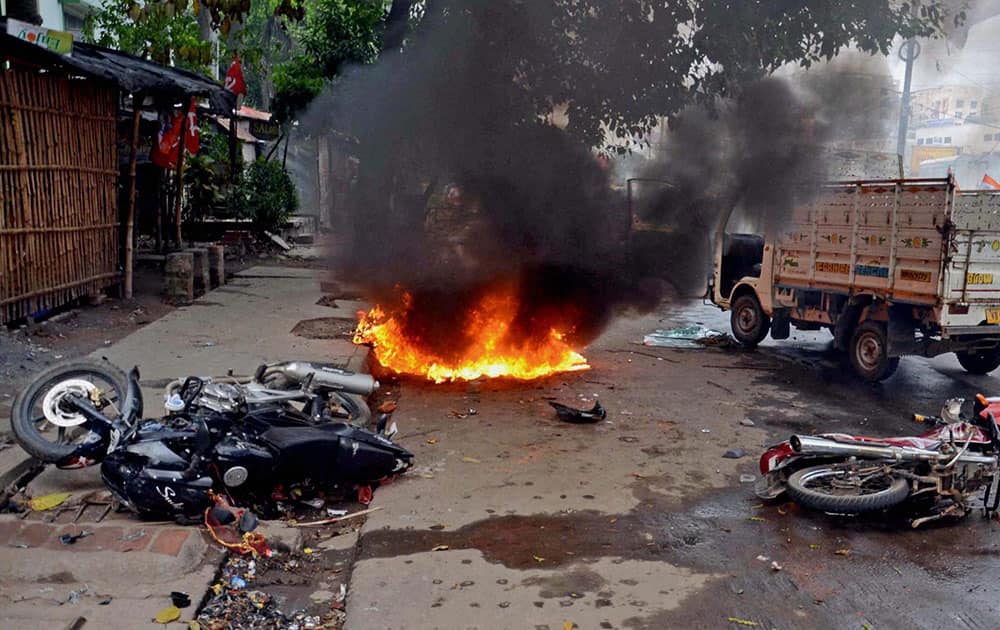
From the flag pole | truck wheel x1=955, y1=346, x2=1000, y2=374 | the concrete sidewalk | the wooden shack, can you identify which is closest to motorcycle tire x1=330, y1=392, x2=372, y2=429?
the concrete sidewalk

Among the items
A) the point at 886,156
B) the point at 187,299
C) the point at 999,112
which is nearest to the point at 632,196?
the point at 886,156

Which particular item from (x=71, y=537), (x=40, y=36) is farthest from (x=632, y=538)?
(x=40, y=36)

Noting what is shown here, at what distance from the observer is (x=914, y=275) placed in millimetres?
8742

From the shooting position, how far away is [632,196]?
35.5ft

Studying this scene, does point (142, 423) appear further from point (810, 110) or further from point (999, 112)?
point (999, 112)

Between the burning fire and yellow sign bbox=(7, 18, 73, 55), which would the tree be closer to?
the burning fire

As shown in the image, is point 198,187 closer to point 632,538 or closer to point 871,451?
point 632,538

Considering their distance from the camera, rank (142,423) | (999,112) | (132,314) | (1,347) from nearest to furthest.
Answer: (142,423), (1,347), (132,314), (999,112)

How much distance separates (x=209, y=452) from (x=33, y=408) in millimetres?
1156

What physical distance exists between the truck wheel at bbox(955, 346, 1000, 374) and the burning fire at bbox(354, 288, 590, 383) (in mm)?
4366

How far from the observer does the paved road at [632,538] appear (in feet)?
12.8

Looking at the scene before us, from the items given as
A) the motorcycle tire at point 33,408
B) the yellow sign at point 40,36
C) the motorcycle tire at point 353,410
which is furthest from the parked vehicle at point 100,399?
the yellow sign at point 40,36

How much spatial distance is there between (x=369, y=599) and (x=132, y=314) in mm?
7541

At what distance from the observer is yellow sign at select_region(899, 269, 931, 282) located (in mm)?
8586
